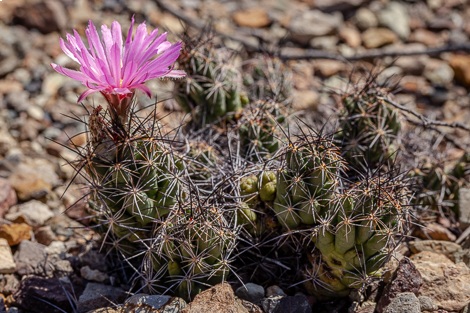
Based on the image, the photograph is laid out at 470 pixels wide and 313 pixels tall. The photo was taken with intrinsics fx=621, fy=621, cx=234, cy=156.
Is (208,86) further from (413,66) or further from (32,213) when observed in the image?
(413,66)

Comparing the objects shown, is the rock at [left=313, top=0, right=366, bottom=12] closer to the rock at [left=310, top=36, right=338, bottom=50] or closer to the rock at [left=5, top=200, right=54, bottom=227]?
the rock at [left=310, top=36, right=338, bottom=50]

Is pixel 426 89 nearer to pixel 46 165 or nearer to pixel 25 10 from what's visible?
pixel 46 165

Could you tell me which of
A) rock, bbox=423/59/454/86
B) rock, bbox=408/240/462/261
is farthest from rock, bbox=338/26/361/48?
rock, bbox=408/240/462/261

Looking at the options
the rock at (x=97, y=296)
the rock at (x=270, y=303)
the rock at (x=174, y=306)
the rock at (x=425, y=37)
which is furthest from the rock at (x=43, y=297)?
the rock at (x=425, y=37)

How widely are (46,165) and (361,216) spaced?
2976mm

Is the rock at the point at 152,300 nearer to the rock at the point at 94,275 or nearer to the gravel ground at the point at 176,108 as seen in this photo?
the gravel ground at the point at 176,108

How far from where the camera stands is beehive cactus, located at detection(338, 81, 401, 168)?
391cm

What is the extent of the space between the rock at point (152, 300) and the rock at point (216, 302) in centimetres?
14

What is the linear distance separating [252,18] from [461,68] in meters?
2.35

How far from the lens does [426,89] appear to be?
644 cm

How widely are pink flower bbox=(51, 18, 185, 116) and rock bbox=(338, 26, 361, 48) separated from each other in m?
4.26

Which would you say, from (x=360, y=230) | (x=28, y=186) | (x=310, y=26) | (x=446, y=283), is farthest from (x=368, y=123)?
(x=310, y=26)

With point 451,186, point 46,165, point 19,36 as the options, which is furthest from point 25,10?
A: point 451,186

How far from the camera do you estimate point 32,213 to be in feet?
14.6
